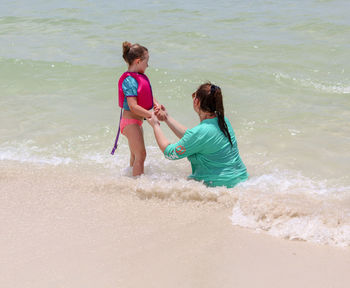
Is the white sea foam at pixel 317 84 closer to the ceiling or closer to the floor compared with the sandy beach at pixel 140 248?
closer to the ceiling

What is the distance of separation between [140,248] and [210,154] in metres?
1.22

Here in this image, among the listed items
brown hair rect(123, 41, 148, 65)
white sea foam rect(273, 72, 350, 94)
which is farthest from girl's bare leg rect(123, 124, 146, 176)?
white sea foam rect(273, 72, 350, 94)

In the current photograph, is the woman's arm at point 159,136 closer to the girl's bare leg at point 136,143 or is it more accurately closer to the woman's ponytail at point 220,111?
the girl's bare leg at point 136,143

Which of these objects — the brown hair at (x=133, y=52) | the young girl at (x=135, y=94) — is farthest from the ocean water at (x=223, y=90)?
the brown hair at (x=133, y=52)

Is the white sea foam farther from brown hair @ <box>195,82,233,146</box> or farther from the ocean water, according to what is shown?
brown hair @ <box>195,82,233,146</box>

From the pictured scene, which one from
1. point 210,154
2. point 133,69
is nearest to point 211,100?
point 210,154

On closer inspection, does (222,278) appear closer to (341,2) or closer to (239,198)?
(239,198)

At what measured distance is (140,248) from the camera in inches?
125

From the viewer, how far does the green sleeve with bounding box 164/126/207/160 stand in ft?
12.9

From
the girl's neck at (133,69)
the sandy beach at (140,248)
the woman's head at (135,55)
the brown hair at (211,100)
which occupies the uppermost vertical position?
the woman's head at (135,55)

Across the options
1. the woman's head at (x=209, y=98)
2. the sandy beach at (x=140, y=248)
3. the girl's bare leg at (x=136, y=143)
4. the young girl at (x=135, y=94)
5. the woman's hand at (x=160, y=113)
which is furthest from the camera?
the girl's bare leg at (x=136, y=143)

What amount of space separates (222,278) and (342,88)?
232 inches

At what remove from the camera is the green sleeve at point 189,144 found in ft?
12.9

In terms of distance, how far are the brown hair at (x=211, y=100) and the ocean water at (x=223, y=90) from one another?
601mm
